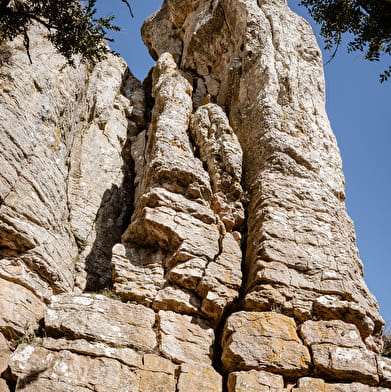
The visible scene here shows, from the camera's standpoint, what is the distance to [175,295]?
455 inches

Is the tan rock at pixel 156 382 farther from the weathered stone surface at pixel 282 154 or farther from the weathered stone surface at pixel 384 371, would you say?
the weathered stone surface at pixel 384 371

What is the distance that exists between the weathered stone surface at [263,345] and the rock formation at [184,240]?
3 cm

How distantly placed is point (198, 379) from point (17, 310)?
4399 mm

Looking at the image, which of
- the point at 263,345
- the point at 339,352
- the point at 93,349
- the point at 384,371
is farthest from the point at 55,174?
the point at 384,371

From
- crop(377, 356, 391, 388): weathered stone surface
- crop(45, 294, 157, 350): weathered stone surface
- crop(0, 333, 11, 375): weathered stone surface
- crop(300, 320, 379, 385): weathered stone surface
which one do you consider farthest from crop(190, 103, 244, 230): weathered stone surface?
crop(0, 333, 11, 375): weathered stone surface

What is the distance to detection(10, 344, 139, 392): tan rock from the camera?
8.85 meters

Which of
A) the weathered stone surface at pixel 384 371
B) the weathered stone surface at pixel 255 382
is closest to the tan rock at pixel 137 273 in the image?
the weathered stone surface at pixel 255 382

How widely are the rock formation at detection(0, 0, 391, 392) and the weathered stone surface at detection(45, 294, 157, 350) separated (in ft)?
0.10

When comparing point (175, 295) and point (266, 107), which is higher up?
point (266, 107)

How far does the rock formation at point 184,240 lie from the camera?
10.1 m

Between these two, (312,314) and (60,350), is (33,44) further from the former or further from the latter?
(312,314)

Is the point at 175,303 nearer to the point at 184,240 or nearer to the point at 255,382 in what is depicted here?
the point at 184,240

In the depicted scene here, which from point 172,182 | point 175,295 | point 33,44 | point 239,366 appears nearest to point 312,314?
point 239,366

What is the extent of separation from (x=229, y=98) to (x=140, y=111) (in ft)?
16.6
